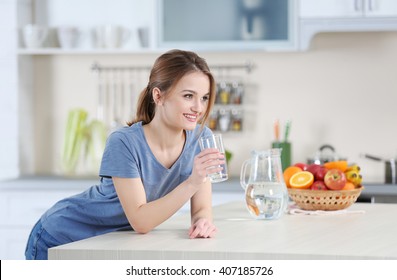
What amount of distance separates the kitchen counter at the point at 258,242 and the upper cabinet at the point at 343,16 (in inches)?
77.7

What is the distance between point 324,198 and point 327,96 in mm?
2086

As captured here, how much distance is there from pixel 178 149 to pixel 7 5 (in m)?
2.50

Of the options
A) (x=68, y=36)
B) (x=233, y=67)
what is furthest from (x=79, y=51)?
(x=233, y=67)

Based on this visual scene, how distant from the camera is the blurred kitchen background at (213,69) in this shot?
448 cm

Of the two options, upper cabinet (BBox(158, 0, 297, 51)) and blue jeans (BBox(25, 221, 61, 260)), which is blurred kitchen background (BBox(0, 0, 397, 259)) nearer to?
upper cabinet (BBox(158, 0, 297, 51))

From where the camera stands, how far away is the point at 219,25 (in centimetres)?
460

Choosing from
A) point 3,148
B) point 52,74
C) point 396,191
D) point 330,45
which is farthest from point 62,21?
point 396,191

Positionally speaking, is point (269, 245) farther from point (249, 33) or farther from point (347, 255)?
point (249, 33)

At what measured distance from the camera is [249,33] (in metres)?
4.56

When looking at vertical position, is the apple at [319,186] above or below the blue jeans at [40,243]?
above

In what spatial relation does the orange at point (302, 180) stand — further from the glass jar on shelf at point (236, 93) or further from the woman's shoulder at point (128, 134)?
the glass jar on shelf at point (236, 93)

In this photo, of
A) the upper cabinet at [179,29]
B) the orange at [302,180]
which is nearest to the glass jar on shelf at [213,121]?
the upper cabinet at [179,29]

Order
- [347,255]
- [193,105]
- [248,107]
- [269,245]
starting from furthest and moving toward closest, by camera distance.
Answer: [248,107]
[193,105]
[269,245]
[347,255]

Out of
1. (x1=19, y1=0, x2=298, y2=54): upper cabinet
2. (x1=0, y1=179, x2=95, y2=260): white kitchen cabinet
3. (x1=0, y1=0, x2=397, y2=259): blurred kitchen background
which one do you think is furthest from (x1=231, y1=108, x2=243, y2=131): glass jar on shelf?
(x1=0, y1=179, x2=95, y2=260): white kitchen cabinet
